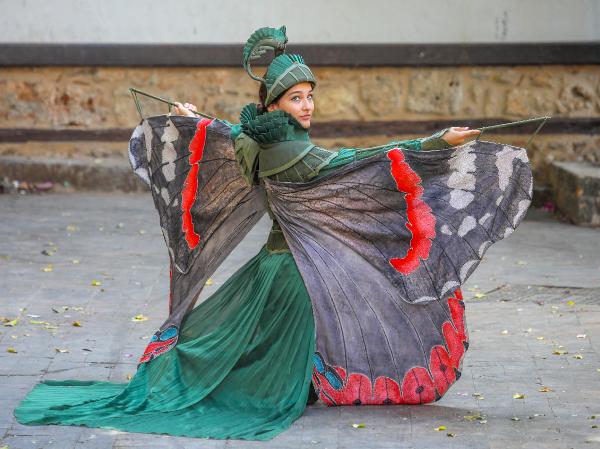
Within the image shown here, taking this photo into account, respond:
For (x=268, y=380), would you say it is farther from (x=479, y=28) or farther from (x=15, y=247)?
(x=479, y=28)

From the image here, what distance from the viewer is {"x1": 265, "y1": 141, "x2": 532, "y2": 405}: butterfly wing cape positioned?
18.1 ft

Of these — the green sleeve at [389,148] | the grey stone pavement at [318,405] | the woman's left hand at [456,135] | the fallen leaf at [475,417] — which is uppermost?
the woman's left hand at [456,135]

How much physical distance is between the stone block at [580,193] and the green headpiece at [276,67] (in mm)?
5411

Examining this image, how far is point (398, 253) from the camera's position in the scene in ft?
18.2

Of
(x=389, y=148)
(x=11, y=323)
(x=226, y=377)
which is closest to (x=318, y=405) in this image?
(x=226, y=377)

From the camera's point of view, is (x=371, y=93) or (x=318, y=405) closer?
(x=318, y=405)

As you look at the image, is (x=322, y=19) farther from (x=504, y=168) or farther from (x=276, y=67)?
(x=504, y=168)

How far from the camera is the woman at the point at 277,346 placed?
5523 millimetres

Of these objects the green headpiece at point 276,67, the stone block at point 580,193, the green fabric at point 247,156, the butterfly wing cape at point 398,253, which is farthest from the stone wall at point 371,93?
the butterfly wing cape at point 398,253

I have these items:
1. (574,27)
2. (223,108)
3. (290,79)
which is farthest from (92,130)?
(290,79)

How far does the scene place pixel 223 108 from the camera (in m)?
11.9

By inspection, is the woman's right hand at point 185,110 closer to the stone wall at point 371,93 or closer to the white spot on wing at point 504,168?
the white spot on wing at point 504,168

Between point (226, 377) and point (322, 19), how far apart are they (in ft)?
21.3

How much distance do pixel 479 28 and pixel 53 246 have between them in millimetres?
4509
